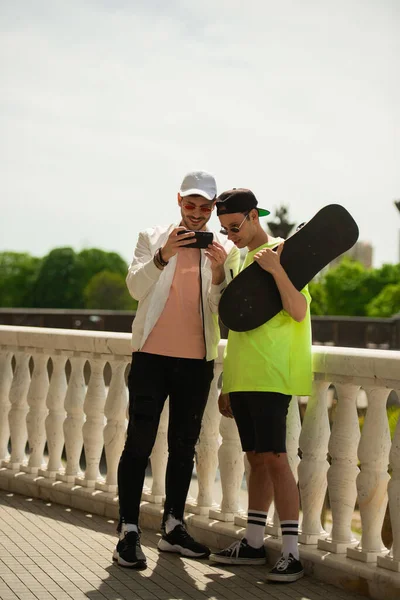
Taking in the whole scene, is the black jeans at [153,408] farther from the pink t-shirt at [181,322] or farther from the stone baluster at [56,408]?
the stone baluster at [56,408]

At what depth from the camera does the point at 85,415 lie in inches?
261

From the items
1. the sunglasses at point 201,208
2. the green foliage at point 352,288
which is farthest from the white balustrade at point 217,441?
the green foliage at point 352,288

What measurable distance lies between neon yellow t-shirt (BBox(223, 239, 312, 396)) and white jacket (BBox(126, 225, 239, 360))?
292 millimetres

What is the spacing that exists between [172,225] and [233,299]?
66 centimetres

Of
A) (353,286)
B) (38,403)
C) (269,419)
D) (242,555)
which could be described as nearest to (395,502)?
(269,419)

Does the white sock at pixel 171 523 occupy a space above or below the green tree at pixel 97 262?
below

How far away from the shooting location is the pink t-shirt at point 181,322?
5.05m

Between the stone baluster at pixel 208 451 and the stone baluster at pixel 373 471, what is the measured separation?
3.73 ft

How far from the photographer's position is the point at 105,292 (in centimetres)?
10744

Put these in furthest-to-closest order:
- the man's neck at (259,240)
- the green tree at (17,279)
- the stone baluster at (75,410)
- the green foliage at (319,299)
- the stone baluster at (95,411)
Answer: the green tree at (17,279) < the green foliage at (319,299) < the stone baluster at (75,410) < the stone baluster at (95,411) < the man's neck at (259,240)

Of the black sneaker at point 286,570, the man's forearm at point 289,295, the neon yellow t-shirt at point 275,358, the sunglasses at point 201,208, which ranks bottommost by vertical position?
the black sneaker at point 286,570

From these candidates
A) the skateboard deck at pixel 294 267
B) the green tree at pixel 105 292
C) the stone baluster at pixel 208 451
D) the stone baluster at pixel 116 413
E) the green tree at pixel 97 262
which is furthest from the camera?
the green tree at pixel 97 262

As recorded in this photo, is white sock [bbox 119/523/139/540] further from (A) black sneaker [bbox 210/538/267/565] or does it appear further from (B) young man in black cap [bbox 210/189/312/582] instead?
(B) young man in black cap [bbox 210/189/312/582]

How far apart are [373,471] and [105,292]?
339 ft
